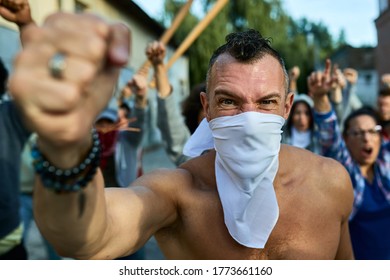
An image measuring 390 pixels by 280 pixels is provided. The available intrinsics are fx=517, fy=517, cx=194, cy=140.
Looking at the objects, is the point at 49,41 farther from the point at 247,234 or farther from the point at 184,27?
the point at 184,27

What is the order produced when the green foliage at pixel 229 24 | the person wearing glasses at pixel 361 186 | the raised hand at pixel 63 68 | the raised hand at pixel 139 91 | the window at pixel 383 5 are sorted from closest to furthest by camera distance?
1. the raised hand at pixel 63 68
2. the person wearing glasses at pixel 361 186
3. the raised hand at pixel 139 91
4. the window at pixel 383 5
5. the green foliage at pixel 229 24

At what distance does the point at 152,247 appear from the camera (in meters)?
5.62

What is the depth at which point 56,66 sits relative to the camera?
862mm

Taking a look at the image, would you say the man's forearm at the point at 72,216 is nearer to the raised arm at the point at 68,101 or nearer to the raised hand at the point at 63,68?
the raised arm at the point at 68,101

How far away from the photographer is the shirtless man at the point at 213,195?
3.45 feet

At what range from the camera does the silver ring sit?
0.86 m

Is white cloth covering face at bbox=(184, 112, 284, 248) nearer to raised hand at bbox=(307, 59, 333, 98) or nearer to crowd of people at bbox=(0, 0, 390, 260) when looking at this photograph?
crowd of people at bbox=(0, 0, 390, 260)

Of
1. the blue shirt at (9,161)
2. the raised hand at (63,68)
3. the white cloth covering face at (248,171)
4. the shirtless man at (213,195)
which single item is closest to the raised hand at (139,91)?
the blue shirt at (9,161)

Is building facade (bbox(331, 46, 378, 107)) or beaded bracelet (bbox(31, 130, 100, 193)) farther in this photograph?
building facade (bbox(331, 46, 378, 107))

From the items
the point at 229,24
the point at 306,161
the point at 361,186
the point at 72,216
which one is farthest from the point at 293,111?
the point at 229,24

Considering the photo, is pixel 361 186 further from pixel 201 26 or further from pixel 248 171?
pixel 201 26

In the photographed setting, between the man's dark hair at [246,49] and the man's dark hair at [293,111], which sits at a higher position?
the man's dark hair at [246,49]

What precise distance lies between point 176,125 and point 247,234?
1.65 m

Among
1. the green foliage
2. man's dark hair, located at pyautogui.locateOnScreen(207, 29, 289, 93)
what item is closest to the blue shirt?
man's dark hair, located at pyautogui.locateOnScreen(207, 29, 289, 93)
